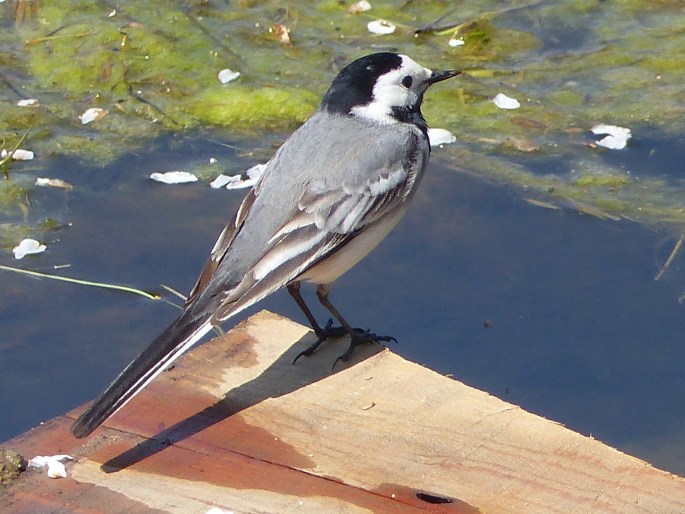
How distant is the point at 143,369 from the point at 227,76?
4100mm

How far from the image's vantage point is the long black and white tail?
3201 millimetres

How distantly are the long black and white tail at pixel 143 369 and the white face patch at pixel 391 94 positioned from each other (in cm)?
125

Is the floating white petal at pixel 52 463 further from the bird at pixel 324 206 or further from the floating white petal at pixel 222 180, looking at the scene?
the floating white petal at pixel 222 180

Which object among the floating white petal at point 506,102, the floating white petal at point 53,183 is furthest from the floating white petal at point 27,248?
the floating white petal at point 506,102

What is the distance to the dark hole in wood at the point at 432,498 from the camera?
3018 mm

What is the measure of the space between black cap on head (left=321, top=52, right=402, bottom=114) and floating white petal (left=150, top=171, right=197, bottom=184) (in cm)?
180

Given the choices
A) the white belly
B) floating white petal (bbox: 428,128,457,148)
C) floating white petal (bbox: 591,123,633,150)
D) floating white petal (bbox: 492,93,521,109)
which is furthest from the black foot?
floating white petal (bbox: 492,93,521,109)

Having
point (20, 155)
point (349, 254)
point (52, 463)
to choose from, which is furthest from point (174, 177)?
point (52, 463)

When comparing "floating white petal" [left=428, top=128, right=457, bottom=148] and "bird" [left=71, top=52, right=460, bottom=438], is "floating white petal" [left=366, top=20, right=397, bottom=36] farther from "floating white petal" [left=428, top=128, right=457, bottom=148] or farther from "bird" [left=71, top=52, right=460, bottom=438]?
"bird" [left=71, top=52, right=460, bottom=438]

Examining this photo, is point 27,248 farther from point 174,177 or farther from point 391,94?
point 391,94

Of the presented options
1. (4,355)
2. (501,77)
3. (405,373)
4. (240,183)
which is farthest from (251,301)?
(501,77)

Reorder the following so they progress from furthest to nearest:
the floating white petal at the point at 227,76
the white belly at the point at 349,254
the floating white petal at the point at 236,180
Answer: the floating white petal at the point at 227,76 < the floating white petal at the point at 236,180 < the white belly at the point at 349,254

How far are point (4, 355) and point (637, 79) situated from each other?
4022 millimetres

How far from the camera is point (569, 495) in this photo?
303cm
